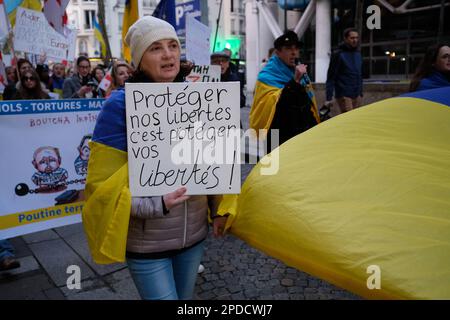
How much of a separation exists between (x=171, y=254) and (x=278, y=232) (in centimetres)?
51

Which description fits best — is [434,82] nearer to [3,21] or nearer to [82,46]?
[3,21]

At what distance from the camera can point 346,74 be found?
675 centimetres

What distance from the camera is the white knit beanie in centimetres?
180

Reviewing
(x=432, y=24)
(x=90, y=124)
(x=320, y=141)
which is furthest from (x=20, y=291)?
(x=432, y=24)

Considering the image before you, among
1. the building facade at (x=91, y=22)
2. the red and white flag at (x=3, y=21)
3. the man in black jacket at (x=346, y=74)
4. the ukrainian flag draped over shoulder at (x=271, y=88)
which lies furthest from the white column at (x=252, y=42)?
the building facade at (x=91, y=22)

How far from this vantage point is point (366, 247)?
1.46 meters

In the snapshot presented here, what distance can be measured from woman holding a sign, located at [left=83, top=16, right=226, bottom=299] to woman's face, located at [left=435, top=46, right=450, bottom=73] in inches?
98.0

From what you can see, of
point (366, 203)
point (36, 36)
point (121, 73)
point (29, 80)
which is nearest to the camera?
point (366, 203)

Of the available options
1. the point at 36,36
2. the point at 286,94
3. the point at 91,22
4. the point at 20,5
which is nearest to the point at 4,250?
the point at 286,94

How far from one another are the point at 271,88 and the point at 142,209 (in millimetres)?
2070

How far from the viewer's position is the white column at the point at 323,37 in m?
18.9

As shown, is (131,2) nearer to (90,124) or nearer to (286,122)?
(90,124)

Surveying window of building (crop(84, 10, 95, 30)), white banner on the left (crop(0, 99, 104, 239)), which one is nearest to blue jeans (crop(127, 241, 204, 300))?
white banner on the left (crop(0, 99, 104, 239))
